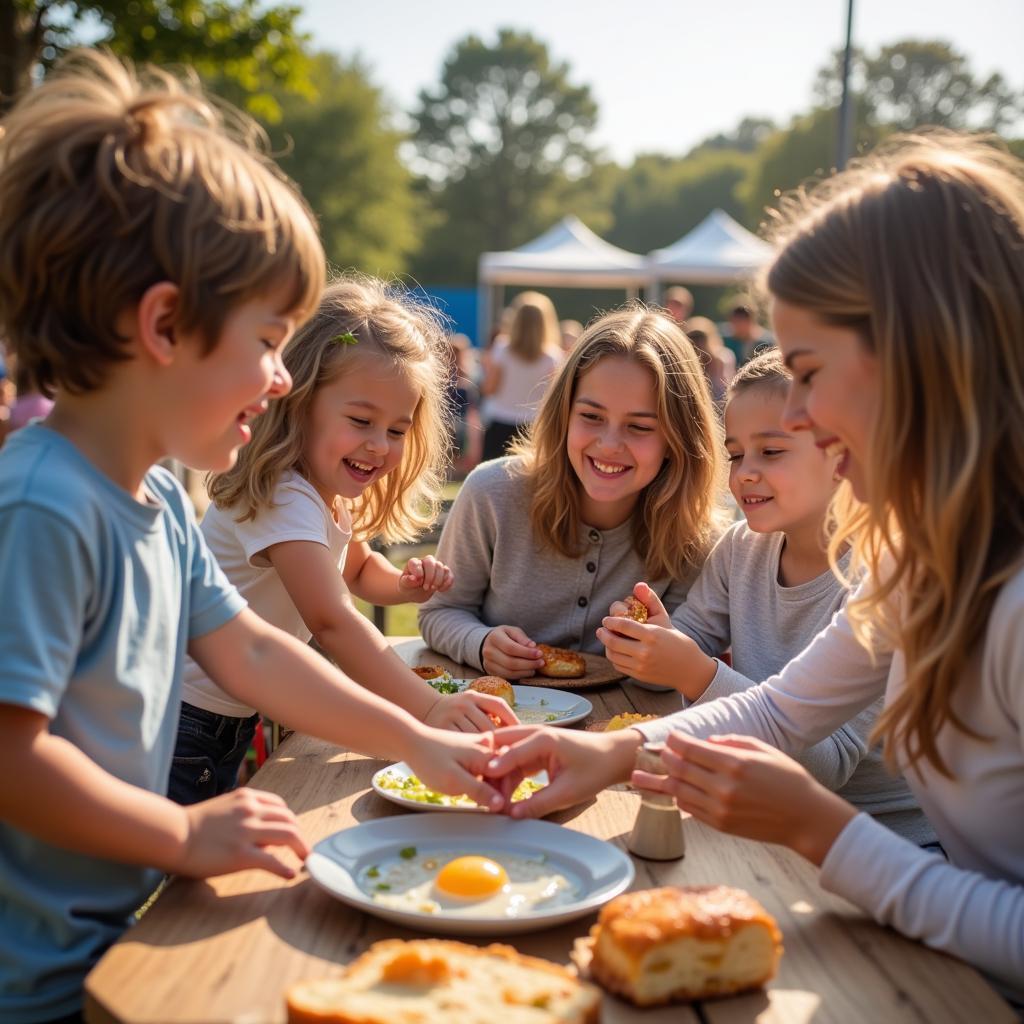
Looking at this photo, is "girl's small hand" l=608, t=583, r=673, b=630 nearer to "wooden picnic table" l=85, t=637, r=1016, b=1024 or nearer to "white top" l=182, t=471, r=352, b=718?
"white top" l=182, t=471, r=352, b=718

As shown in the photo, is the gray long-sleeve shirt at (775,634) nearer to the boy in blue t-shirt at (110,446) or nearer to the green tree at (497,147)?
the boy in blue t-shirt at (110,446)

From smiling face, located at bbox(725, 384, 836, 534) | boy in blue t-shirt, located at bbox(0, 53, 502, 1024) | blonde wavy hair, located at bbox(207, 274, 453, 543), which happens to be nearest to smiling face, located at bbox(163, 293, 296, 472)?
boy in blue t-shirt, located at bbox(0, 53, 502, 1024)

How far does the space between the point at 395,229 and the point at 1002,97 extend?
78.1 ft

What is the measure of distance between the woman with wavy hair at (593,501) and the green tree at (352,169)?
4152 centimetres

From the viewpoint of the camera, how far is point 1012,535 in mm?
1725

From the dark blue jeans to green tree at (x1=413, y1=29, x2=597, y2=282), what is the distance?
56.6 meters

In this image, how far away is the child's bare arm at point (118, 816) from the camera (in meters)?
1.45

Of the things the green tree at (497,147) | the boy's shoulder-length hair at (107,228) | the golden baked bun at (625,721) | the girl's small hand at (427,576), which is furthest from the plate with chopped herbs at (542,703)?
the green tree at (497,147)

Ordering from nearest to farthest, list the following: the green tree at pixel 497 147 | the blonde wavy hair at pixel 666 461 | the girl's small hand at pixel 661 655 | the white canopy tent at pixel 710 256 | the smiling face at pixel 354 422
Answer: the girl's small hand at pixel 661 655, the smiling face at pixel 354 422, the blonde wavy hair at pixel 666 461, the white canopy tent at pixel 710 256, the green tree at pixel 497 147

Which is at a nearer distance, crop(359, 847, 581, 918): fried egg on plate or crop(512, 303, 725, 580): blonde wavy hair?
crop(359, 847, 581, 918): fried egg on plate

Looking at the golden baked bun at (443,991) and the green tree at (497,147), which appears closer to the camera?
the golden baked bun at (443,991)

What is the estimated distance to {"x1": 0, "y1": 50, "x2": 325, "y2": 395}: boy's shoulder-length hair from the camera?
63.3 inches

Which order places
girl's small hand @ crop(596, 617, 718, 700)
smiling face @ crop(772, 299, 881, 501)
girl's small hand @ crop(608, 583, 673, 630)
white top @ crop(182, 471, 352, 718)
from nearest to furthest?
smiling face @ crop(772, 299, 881, 501) → girl's small hand @ crop(596, 617, 718, 700) → white top @ crop(182, 471, 352, 718) → girl's small hand @ crop(608, 583, 673, 630)

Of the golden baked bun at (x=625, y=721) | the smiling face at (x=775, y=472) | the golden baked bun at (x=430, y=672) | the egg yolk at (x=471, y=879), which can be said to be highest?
the smiling face at (x=775, y=472)
